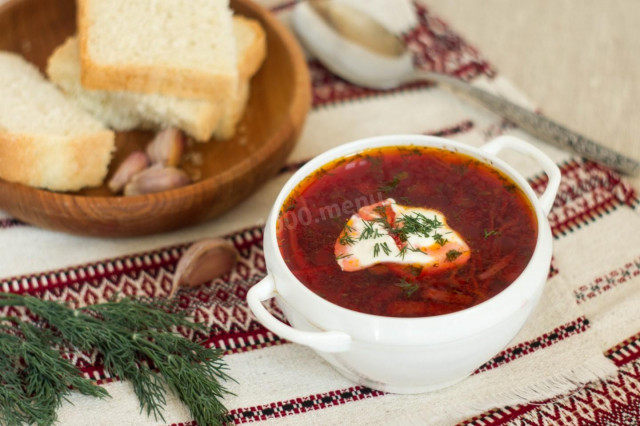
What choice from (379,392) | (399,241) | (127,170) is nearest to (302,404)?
(379,392)

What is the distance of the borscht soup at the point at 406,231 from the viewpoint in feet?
4.26

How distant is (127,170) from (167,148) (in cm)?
12

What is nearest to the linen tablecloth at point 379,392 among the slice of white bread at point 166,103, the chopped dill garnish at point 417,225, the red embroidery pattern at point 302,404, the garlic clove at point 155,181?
the red embroidery pattern at point 302,404

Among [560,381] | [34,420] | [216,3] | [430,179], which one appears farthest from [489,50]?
[34,420]

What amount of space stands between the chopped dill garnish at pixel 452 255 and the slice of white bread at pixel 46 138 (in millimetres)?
1005

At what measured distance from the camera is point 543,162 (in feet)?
5.07

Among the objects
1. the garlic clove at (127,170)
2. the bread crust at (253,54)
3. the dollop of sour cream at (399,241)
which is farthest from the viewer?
the bread crust at (253,54)

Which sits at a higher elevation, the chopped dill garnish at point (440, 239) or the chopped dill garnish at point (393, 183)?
the chopped dill garnish at point (440, 239)

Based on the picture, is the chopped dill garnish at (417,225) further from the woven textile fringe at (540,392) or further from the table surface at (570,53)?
the table surface at (570,53)

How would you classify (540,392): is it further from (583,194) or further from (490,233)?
(583,194)

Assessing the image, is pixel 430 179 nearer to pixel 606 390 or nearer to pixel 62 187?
pixel 606 390

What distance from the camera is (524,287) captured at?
1.28 metres

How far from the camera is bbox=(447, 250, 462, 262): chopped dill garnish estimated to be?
1.34 m

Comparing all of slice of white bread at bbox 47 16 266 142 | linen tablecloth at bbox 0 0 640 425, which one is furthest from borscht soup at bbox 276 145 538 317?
slice of white bread at bbox 47 16 266 142
